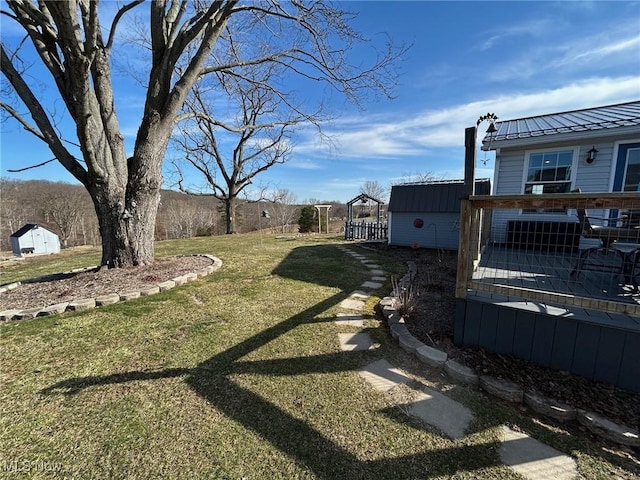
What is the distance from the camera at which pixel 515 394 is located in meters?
1.91

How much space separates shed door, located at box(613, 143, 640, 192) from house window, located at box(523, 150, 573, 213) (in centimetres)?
68

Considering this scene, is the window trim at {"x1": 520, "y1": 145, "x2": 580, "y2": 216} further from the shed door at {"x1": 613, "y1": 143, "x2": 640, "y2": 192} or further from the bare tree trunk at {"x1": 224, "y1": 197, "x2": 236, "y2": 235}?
the bare tree trunk at {"x1": 224, "y1": 197, "x2": 236, "y2": 235}

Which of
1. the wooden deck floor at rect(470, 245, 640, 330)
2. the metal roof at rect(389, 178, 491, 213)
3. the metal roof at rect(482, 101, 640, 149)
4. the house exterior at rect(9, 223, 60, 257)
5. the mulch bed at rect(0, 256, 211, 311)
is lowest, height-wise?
the house exterior at rect(9, 223, 60, 257)

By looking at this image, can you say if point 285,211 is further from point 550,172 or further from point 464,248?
point 464,248

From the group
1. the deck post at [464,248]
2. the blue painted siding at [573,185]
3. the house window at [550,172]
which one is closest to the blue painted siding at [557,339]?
the deck post at [464,248]

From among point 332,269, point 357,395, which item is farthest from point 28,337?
point 332,269

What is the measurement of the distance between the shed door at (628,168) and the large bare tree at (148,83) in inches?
189

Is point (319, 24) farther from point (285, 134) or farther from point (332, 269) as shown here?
point (285, 134)

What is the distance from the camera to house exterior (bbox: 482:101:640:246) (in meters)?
4.97

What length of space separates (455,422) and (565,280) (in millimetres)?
2740

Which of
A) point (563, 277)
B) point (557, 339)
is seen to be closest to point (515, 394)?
point (557, 339)

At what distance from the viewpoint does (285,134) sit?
14445 mm

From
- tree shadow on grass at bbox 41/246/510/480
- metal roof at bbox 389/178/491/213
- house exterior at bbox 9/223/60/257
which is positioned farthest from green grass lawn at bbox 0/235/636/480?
house exterior at bbox 9/223/60/257

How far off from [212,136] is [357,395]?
1585 cm
